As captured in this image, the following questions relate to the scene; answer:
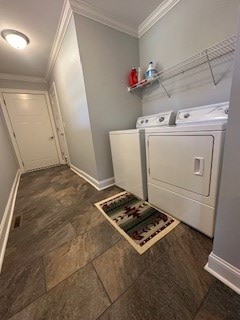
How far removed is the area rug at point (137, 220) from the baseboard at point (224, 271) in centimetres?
39

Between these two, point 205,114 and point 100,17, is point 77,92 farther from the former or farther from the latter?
point 205,114

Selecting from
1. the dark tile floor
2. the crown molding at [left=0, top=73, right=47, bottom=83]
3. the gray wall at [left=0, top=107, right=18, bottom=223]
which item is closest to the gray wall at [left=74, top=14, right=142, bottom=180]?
the dark tile floor

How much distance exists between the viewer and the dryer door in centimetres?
100

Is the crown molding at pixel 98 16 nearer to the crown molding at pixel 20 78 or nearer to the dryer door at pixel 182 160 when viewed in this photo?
the dryer door at pixel 182 160

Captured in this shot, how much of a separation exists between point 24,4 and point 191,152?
2308 mm

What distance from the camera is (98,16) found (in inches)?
68.9

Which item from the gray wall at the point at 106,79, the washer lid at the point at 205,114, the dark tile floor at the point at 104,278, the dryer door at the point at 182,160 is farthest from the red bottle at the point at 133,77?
the dark tile floor at the point at 104,278

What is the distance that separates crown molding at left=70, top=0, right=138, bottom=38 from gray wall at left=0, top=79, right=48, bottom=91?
2.59 metres

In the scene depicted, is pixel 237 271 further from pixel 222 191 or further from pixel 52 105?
pixel 52 105

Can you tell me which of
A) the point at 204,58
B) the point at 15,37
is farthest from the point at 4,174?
the point at 204,58

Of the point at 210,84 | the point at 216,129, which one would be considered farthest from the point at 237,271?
the point at 210,84

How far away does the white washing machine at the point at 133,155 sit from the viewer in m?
1.54

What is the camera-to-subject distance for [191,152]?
107 cm

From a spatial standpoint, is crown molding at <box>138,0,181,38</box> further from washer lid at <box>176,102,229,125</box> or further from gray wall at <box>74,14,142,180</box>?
washer lid at <box>176,102,229,125</box>
